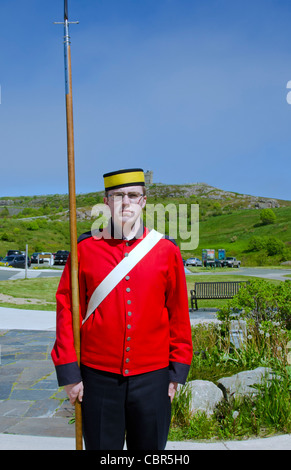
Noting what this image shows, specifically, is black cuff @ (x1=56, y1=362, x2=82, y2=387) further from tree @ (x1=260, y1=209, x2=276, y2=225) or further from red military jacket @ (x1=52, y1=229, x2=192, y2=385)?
tree @ (x1=260, y1=209, x2=276, y2=225)

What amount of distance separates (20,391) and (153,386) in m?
3.24

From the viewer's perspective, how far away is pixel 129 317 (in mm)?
2213

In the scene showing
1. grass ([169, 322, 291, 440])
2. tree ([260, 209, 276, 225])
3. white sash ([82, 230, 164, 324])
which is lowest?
grass ([169, 322, 291, 440])

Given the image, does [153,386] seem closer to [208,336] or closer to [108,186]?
[108,186]

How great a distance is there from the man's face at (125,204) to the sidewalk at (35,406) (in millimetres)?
1974

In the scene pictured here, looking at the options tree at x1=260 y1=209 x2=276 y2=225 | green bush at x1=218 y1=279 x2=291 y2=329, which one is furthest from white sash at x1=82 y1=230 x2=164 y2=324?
tree at x1=260 y1=209 x2=276 y2=225

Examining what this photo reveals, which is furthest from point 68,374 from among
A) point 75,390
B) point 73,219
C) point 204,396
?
point 204,396

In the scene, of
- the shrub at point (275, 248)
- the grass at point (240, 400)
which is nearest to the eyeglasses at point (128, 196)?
the grass at point (240, 400)

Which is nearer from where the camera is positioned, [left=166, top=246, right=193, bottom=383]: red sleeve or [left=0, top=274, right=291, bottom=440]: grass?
[left=166, top=246, right=193, bottom=383]: red sleeve

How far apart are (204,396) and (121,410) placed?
1842mm

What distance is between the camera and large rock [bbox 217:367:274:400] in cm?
384

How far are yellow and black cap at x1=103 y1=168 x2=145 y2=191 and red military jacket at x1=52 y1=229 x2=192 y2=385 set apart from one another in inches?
12.0

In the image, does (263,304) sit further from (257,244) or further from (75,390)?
(257,244)

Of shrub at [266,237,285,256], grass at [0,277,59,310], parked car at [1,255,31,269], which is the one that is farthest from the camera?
shrub at [266,237,285,256]
